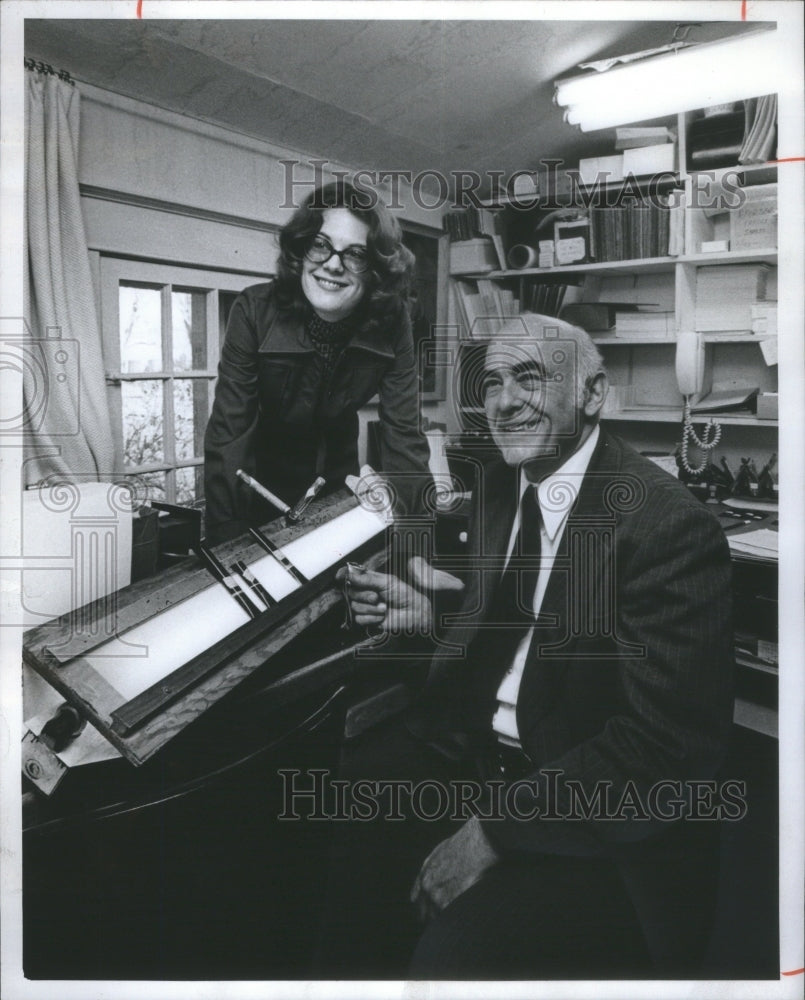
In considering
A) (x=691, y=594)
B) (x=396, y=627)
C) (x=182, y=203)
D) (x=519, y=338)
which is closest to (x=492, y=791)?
(x=396, y=627)

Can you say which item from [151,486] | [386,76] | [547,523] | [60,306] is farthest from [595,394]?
[60,306]

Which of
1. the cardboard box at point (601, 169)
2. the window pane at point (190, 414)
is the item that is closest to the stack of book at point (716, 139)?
the cardboard box at point (601, 169)

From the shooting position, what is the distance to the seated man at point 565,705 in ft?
4.36

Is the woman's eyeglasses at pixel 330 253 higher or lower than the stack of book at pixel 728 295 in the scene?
higher

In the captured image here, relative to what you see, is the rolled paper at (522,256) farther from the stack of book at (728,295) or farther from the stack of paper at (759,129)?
the stack of paper at (759,129)

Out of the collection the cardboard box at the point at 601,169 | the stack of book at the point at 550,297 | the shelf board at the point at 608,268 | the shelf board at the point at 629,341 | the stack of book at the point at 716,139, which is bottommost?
the shelf board at the point at 629,341

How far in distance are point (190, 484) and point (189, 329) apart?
0.26 metres

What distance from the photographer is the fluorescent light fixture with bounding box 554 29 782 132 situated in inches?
54.4

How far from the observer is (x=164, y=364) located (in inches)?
54.0

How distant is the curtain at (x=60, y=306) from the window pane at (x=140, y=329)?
0.14 feet

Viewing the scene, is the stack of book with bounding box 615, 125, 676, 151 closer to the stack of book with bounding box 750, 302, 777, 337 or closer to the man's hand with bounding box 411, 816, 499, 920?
the stack of book with bounding box 750, 302, 777, 337

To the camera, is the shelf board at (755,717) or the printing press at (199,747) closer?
the printing press at (199,747)

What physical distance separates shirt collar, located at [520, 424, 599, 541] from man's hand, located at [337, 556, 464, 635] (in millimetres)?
189

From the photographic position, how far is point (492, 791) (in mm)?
1391
